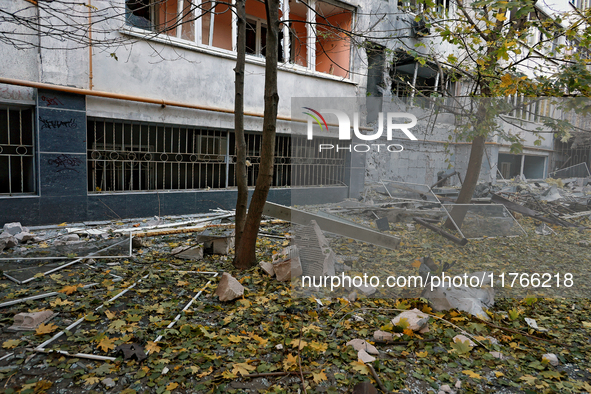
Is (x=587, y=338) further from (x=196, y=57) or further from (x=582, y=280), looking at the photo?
(x=196, y=57)

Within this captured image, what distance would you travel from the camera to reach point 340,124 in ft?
12.8

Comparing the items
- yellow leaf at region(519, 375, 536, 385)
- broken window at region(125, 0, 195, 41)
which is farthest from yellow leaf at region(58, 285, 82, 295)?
broken window at region(125, 0, 195, 41)

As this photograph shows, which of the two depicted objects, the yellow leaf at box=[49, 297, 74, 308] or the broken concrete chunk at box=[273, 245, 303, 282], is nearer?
Answer: the yellow leaf at box=[49, 297, 74, 308]

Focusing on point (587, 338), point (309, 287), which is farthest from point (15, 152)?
point (587, 338)

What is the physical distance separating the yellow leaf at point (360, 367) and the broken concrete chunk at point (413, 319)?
0.72m

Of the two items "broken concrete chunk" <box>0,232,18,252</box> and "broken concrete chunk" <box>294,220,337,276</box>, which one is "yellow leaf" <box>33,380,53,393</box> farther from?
"broken concrete chunk" <box>0,232,18,252</box>

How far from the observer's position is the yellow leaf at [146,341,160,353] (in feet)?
8.77

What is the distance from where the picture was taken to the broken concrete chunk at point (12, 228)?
5.54m

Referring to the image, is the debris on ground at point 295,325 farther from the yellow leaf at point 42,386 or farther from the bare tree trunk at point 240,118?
the bare tree trunk at point 240,118

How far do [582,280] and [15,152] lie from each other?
8620 millimetres

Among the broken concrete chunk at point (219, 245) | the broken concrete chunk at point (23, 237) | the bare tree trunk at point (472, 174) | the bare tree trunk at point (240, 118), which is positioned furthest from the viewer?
the broken concrete chunk at point (23, 237)

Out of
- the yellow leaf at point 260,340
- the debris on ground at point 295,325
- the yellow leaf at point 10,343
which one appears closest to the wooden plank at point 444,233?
the debris on ground at point 295,325

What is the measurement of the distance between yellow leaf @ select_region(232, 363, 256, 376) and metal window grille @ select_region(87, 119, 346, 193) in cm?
397

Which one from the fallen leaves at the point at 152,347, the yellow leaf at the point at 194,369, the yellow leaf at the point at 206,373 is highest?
the fallen leaves at the point at 152,347
